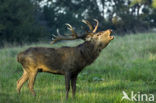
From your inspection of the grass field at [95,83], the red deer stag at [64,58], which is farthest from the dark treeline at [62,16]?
the red deer stag at [64,58]

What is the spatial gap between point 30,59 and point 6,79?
97.0 inches

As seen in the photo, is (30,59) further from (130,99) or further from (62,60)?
(130,99)

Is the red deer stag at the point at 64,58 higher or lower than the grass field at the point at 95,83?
higher

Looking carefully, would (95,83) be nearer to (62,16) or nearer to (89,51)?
(89,51)

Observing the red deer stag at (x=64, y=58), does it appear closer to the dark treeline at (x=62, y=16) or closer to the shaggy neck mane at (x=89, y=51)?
the shaggy neck mane at (x=89, y=51)

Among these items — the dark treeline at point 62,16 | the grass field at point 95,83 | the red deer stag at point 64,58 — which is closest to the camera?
the grass field at point 95,83

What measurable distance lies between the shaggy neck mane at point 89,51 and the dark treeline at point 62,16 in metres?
18.6

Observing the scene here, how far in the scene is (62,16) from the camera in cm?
3134

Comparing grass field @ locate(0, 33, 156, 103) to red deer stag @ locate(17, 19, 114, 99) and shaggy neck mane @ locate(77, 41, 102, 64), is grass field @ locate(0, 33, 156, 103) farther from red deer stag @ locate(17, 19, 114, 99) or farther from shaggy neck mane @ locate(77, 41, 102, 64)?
shaggy neck mane @ locate(77, 41, 102, 64)

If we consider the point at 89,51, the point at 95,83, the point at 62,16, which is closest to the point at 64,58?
the point at 89,51

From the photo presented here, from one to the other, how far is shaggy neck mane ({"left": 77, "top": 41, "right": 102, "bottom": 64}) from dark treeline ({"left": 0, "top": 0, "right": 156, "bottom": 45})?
18591 mm

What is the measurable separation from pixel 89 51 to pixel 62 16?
83.0 ft

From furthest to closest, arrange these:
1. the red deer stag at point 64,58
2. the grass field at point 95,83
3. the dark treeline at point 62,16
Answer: the dark treeline at point 62,16 < the red deer stag at point 64,58 < the grass field at point 95,83

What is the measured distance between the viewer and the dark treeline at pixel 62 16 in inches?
1014
